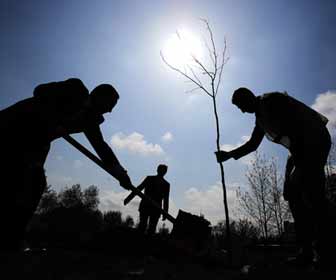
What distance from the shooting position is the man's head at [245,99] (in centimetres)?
359

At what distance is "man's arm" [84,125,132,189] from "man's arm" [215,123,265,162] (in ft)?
5.76

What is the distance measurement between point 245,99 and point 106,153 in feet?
8.08

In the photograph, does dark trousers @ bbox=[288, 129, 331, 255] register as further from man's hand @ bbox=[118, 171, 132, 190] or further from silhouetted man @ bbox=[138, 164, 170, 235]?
silhouetted man @ bbox=[138, 164, 170, 235]

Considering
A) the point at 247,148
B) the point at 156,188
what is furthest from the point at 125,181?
the point at 156,188

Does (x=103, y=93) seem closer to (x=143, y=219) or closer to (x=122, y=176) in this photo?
(x=122, y=176)

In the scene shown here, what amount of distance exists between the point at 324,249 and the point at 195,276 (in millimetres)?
1468

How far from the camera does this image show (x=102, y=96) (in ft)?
11.4

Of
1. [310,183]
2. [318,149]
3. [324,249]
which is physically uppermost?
[318,149]

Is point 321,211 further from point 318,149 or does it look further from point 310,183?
point 318,149

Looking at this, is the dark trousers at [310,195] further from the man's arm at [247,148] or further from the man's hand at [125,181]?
the man's hand at [125,181]

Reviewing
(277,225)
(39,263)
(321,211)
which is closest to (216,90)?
(321,211)

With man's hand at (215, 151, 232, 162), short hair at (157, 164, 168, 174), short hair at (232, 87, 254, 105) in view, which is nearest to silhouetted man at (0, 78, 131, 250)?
short hair at (232, 87, 254, 105)

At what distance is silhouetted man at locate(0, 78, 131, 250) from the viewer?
2.24 meters

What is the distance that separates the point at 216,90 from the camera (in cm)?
527
